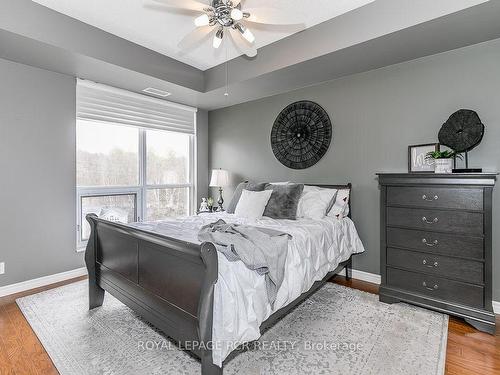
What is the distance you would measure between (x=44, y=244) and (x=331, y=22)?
13.1ft

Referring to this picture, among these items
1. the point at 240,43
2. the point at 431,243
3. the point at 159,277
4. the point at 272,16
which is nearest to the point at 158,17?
the point at 240,43

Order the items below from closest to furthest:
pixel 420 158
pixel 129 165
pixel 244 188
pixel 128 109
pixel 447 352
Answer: pixel 447 352 < pixel 420 158 < pixel 244 188 < pixel 128 109 < pixel 129 165

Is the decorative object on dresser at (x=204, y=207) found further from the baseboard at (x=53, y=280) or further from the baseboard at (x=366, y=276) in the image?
the baseboard at (x=366, y=276)

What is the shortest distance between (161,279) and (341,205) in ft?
7.16

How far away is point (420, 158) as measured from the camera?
9.56ft

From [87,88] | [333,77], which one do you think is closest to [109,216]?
[87,88]

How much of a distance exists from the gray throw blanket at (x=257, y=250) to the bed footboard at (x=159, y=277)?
226mm

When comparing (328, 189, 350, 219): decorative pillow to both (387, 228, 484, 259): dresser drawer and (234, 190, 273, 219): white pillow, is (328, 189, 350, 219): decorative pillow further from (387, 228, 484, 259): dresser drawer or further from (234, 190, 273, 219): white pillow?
(234, 190, 273, 219): white pillow

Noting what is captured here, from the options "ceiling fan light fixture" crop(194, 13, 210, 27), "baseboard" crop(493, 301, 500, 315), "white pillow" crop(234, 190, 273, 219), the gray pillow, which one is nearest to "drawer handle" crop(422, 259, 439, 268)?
"baseboard" crop(493, 301, 500, 315)

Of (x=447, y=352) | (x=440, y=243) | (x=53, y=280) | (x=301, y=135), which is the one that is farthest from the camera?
(x=301, y=135)

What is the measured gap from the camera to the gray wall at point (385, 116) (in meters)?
2.58

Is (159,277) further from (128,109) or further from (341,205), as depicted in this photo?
(128,109)

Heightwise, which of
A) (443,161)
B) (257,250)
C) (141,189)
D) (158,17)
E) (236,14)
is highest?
(158,17)

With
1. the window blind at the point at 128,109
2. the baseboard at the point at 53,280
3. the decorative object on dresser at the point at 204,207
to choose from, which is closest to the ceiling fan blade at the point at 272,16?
the window blind at the point at 128,109
